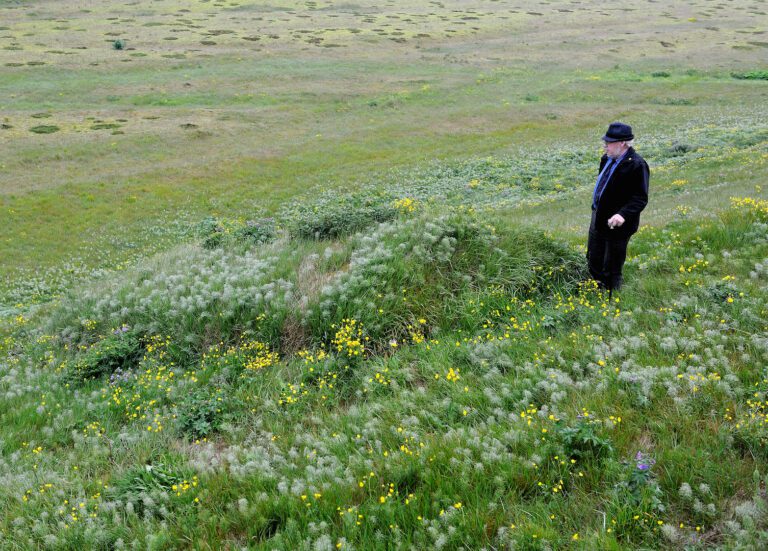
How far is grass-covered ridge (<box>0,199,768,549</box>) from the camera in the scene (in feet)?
16.0

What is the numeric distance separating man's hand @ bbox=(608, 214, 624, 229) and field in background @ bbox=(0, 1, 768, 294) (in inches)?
259

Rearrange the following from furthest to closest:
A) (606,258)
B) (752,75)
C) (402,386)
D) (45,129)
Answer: (752,75) → (45,129) → (606,258) → (402,386)

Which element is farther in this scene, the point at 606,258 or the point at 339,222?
the point at 339,222

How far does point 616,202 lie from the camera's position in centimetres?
895

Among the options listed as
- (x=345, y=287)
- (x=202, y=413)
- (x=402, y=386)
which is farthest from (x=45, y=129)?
(x=402, y=386)

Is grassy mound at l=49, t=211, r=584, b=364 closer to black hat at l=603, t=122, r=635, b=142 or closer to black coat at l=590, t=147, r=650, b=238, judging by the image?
black coat at l=590, t=147, r=650, b=238

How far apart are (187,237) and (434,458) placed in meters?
23.5

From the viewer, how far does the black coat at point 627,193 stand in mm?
8648

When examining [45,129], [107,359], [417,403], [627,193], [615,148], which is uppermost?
[615,148]

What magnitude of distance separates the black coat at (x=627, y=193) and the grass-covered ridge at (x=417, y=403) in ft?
3.44

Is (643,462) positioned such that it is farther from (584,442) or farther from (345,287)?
(345,287)

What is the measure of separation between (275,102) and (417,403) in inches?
2168

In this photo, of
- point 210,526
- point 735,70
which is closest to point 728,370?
point 210,526

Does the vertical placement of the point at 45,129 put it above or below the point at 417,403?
below
